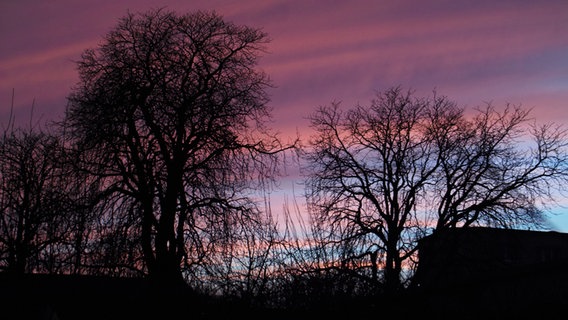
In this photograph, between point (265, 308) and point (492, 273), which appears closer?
point (265, 308)

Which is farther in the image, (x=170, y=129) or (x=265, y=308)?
(x=170, y=129)

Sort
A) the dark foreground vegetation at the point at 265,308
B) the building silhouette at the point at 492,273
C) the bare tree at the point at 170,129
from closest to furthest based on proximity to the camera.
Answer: the dark foreground vegetation at the point at 265,308 < the building silhouette at the point at 492,273 < the bare tree at the point at 170,129

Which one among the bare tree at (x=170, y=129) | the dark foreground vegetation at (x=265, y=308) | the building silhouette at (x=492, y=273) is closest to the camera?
the dark foreground vegetation at (x=265, y=308)

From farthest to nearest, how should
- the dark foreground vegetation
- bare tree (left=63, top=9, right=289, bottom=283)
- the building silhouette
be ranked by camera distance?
1. bare tree (left=63, top=9, right=289, bottom=283)
2. the building silhouette
3. the dark foreground vegetation

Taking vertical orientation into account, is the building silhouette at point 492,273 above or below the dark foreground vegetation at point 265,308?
above

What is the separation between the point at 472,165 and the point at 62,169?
71.9 ft

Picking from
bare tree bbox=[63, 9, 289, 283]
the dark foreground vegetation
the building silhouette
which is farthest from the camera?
bare tree bbox=[63, 9, 289, 283]

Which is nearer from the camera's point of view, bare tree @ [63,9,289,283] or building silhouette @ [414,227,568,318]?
building silhouette @ [414,227,568,318]

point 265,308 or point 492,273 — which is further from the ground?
point 492,273

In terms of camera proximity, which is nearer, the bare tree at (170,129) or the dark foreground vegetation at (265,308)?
the dark foreground vegetation at (265,308)

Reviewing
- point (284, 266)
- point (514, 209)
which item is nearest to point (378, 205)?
point (514, 209)

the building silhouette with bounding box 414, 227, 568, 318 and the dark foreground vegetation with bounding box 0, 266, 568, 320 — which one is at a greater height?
the building silhouette with bounding box 414, 227, 568, 318

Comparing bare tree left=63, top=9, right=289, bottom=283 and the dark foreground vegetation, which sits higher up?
bare tree left=63, top=9, right=289, bottom=283

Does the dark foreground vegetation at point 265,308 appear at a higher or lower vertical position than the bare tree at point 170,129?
lower
